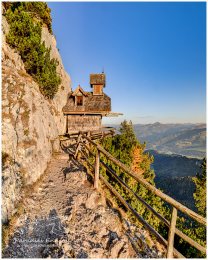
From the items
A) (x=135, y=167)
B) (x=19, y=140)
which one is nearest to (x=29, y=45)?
(x=19, y=140)

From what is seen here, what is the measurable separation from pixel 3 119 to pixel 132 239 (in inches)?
282

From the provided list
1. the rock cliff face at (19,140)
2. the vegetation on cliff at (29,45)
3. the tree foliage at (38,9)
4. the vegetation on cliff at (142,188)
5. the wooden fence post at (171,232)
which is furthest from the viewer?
the tree foliage at (38,9)

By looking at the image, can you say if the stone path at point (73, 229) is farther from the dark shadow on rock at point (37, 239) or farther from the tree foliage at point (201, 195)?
the tree foliage at point (201, 195)

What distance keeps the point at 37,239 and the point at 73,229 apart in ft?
3.56

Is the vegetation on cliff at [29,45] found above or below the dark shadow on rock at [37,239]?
above

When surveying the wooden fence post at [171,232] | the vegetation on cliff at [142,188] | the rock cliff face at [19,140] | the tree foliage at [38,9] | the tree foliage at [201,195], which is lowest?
the tree foliage at [201,195]

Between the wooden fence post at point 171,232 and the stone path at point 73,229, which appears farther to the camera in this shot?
the stone path at point 73,229

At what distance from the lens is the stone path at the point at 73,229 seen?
563cm

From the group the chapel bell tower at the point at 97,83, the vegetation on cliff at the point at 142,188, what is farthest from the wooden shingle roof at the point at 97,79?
the vegetation on cliff at the point at 142,188

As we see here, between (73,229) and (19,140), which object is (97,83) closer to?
(19,140)

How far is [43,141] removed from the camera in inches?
486

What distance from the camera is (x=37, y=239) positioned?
605cm

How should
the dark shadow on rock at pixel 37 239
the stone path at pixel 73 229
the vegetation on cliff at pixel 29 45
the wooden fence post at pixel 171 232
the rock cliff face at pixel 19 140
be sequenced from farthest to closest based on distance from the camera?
the vegetation on cliff at pixel 29 45
the rock cliff face at pixel 19 140
the stone path at pixel 73 229
the dark shadow on rock at pixel 37 239
the wooden fence post at pixel 171 232

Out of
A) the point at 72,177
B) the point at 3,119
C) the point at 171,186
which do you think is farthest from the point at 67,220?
the point at 171,186
